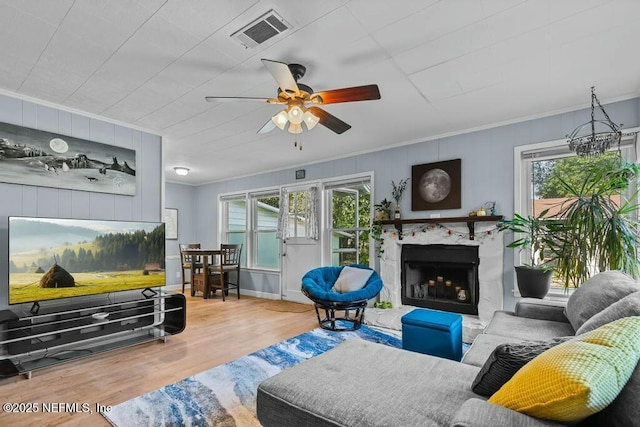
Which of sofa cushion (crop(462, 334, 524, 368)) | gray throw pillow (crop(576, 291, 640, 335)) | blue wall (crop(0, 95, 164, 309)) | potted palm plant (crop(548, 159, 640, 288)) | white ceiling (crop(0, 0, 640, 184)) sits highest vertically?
white ceiling (crop(0, 0, 640, 184))

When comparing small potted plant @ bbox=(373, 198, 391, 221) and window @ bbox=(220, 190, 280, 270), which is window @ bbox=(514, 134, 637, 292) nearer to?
small potted plant @ bbox=(373, 198, 391, 221)

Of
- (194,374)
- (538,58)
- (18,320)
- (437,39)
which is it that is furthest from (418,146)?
(18,320)

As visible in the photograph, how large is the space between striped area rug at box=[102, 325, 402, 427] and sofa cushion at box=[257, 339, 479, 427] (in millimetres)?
709

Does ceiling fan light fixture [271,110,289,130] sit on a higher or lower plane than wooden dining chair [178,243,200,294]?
higher

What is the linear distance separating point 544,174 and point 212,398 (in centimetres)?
378

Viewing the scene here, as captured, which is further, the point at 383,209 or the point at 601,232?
the point at 383,209

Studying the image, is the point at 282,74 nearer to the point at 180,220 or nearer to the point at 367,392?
the point at 367,392

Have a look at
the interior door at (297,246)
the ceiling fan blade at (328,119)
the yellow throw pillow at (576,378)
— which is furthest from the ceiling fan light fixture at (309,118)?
the interior door at (297,246)

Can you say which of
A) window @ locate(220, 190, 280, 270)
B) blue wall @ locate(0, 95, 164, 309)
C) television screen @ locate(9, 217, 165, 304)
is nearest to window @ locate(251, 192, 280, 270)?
window @ locate(220, 190, 280, 270)

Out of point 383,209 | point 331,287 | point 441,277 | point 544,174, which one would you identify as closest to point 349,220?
point 383,209

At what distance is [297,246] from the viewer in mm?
5672

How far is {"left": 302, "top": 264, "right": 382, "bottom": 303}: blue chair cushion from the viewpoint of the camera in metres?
3.69

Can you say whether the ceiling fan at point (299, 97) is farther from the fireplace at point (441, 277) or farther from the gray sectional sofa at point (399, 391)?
the fireplace at point (441, 277)

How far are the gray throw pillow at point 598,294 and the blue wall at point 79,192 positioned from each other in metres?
4.05
